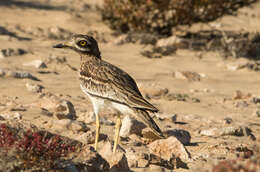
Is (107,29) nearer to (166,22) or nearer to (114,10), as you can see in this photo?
(114,10)

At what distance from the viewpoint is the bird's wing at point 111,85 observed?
16.3ft

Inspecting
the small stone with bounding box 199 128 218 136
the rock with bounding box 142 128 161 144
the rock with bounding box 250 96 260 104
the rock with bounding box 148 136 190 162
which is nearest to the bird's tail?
the rock with bounding box 148 136 190 162

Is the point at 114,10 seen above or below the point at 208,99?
above

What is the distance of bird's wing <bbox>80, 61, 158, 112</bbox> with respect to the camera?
4969mm

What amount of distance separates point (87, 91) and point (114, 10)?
803 centimetres

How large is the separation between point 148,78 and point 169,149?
185 inches

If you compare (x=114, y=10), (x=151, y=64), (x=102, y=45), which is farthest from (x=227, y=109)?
(x=114, y=10)

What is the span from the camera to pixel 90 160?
399cm

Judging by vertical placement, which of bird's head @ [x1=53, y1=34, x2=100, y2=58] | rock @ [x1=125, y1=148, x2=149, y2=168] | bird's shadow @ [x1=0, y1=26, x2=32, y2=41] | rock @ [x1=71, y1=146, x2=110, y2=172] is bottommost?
bird's shadow @ [x1=0, y1=26, x2=32, y2=41]

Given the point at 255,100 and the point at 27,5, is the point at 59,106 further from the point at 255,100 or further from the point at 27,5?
the point at 27,5

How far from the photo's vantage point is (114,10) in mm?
13086

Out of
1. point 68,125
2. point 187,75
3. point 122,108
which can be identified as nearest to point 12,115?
point 68,125

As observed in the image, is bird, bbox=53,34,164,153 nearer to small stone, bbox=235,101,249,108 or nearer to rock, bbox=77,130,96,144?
rock, bbox=77,130,96,144

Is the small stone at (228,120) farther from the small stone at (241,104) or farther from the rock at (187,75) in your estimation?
the rock at (187,75)
